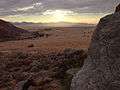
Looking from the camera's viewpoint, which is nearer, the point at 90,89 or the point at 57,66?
the point at 90,89

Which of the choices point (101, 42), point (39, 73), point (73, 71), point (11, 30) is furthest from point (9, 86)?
point (11, 30)

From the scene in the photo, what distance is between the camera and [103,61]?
25.2 feet

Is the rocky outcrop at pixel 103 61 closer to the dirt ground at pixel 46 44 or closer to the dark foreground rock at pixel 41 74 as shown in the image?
the dark foreground rock at pixel 41 74

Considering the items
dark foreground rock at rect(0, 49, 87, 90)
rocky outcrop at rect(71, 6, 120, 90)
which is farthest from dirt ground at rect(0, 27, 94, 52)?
rocky outcrop at rect(71, 6, 120, 90)

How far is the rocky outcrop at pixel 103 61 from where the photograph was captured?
7254mm

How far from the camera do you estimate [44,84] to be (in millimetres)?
10312

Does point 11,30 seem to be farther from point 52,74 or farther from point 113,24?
point 113,24

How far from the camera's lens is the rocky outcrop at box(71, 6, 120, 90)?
7.25m

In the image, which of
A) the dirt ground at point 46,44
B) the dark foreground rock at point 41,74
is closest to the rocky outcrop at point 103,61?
the dark foreground rock at point 41,74

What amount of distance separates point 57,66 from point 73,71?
1762 mm

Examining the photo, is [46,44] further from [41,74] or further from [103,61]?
[103,61]

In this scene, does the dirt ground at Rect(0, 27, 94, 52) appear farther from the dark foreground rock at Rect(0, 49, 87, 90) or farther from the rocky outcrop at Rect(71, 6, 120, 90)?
the rocky outcrop at Rect(71, 6, 120, 90)

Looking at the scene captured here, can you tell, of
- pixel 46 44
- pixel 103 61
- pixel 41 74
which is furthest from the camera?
pixel 46 44

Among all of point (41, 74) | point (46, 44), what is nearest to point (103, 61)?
point (41, 74)
